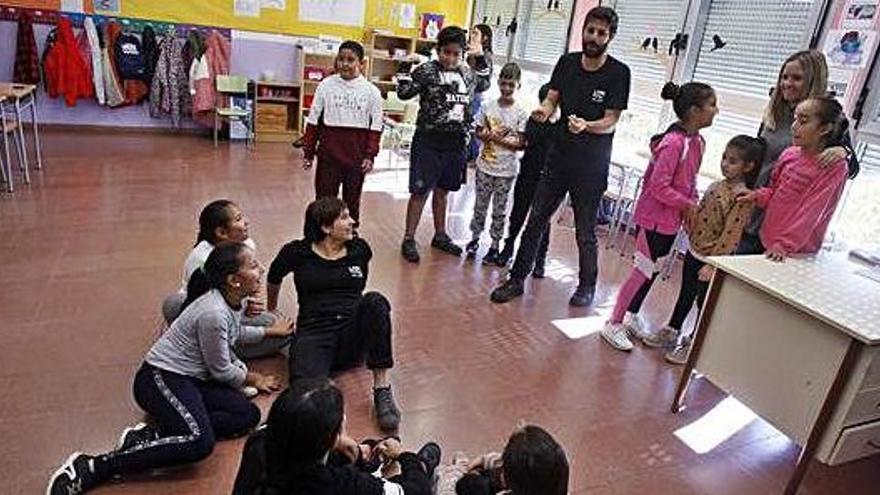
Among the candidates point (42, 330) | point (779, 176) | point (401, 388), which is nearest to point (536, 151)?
point (779, 176)

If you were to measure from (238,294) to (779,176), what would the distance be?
2.16m

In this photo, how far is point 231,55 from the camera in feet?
21.6

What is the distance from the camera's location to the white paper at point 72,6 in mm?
5863

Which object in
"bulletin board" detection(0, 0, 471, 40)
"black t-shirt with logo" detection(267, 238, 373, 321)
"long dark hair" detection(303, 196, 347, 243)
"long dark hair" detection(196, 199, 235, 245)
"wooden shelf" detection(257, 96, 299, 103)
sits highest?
"bulletin board" detection(0, 0, 471, 40)

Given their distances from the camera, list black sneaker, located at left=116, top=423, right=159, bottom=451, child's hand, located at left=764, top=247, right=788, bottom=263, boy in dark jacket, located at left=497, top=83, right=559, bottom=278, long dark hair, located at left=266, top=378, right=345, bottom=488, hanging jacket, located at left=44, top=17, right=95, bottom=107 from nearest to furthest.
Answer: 1. long dark hair, located at left=266, top=378, right=345, bottom=488
2. black sneaker, located at left=116, top=423, right=159, bottom=451
3. child's hand, located at left=764, top=247, right=788, bottom=263
4. boy in dark jacket, located at left=497, top=83, right=559, bottom=278
5. hanging jacket, located at left=44, top=17, right=95, bottom=107

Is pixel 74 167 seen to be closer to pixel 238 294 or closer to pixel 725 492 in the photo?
pixel 238 294

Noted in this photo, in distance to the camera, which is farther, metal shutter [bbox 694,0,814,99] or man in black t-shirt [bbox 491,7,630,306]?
metal shutter [bbox 694,0,814,99]

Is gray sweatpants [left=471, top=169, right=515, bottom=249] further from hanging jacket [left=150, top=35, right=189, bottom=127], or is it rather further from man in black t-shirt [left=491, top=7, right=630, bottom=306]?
hanging jacket [left=150, top=35, right=189, bottom=127]

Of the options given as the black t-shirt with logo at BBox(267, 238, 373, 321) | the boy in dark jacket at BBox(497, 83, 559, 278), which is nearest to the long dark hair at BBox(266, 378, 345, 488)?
the black t-shirt with logo at BBox(267, 238, 373, 321)

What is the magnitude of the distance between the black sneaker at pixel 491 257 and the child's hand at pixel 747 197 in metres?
1.61

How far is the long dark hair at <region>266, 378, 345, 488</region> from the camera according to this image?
1.20 metres

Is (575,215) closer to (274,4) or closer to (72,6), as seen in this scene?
(274,4)

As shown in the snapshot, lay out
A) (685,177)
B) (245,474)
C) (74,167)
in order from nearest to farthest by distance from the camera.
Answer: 1. (245,474)
2. (685,177)
3. (74,167)

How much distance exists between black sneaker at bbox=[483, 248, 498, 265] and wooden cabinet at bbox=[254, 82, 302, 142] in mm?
3790
